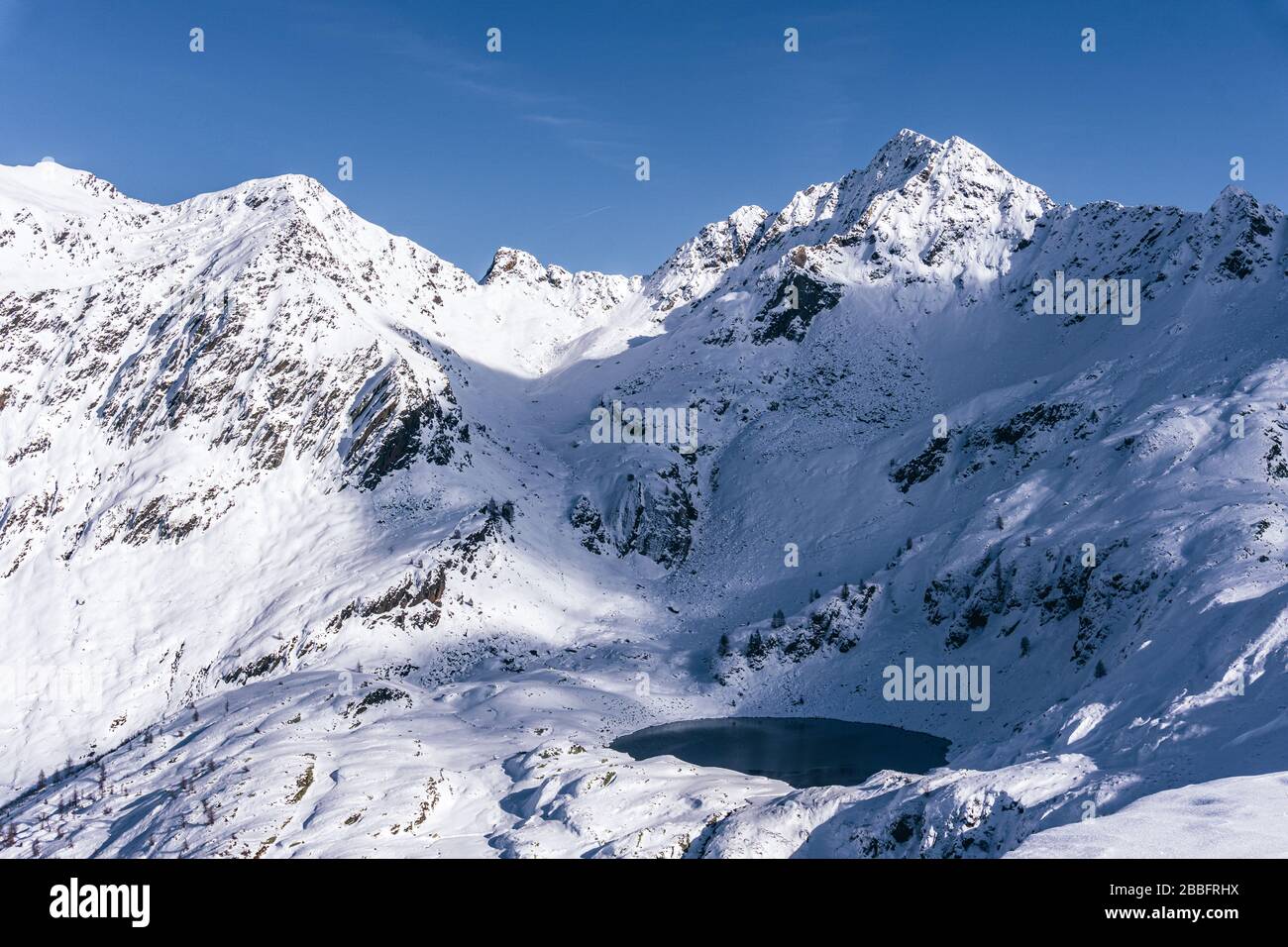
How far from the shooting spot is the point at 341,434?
4087 inches

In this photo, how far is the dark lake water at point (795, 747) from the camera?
63781mm

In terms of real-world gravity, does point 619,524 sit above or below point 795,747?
above

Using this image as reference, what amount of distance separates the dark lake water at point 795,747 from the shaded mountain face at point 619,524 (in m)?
2.22

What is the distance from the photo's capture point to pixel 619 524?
346 feet

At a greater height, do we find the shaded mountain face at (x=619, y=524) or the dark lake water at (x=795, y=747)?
the shaded mountain face at (x=619, y=524)

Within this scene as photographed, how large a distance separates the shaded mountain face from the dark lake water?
2.22m

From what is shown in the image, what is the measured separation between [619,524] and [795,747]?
40222 mm

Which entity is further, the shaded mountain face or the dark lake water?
the dark lake water

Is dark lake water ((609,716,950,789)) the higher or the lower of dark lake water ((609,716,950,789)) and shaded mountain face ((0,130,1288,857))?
the lower

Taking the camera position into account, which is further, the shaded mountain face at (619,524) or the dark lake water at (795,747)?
the dark lake water at (795,747)

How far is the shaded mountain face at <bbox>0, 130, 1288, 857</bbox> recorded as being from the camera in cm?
4650

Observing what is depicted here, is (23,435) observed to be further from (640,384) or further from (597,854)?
(597,854)

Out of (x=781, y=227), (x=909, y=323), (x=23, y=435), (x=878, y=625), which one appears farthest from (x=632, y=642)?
(x=781, y=227)
